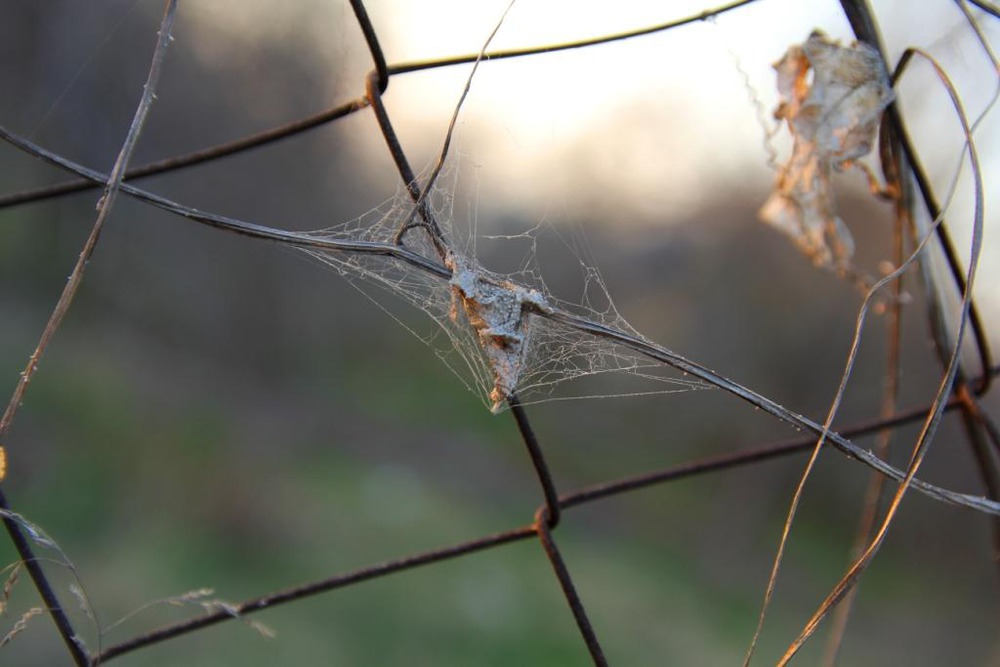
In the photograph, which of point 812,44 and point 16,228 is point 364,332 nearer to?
point 16,228

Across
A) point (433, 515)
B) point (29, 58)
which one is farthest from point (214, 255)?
point (433, 515)

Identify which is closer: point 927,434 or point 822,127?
point 927,434

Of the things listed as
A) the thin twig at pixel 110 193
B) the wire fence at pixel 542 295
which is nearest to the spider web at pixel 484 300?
the wire fence at pixel 542 295

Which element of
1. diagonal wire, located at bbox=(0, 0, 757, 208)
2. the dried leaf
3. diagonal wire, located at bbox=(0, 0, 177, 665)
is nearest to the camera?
diagonal wire, located at bbox=(0, 0, 177, 665)

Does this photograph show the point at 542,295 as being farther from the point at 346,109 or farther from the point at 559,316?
the point at 346,109

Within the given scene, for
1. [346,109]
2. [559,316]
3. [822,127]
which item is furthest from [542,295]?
[822,127]

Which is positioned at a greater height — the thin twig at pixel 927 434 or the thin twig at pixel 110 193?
the thin twig at pixel 110 193

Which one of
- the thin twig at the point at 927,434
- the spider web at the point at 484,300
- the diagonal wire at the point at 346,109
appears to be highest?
the diagonal wire at the point at 346,109

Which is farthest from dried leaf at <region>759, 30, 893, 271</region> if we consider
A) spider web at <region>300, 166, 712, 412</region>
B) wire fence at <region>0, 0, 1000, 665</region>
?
spider web at <region>300, 166, 712, 412</region>

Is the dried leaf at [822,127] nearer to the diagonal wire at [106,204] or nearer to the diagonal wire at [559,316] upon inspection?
the diagonal wire at [559,316]

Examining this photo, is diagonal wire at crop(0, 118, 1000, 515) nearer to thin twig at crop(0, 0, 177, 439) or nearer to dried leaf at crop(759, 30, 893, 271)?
thin twig at crop(0, 0, 177, 439)

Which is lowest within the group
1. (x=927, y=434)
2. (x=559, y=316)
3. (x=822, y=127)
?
(x=927, y=434)

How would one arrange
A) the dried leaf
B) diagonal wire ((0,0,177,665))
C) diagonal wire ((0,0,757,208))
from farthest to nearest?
the dried leaf, diagonal wire ((0,0,757,208)), diagonal wire ((0,0,177,665))
